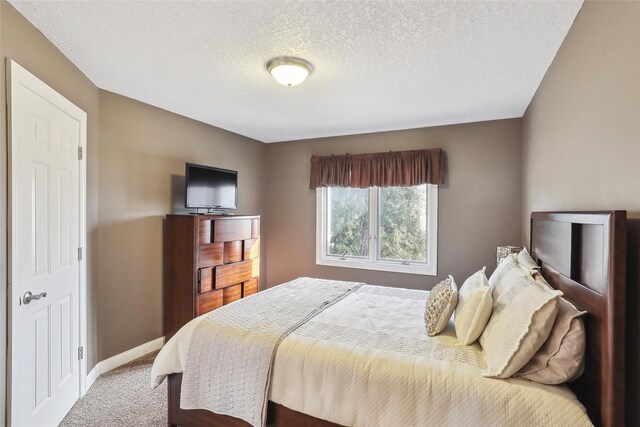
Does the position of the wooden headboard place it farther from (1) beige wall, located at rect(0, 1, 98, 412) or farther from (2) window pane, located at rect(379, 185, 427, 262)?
(1) beige wall, located at rect(0, 1, 98, 412)

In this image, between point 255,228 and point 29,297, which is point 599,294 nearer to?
point 29,297

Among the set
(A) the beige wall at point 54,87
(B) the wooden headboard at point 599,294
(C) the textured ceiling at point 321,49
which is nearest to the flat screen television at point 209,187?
(C) the textured ceiling at point 321,49

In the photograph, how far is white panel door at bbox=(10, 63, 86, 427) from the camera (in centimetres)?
169

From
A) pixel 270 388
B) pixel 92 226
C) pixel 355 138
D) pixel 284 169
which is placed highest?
pixel 355 138

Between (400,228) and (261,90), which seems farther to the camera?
(400,228)

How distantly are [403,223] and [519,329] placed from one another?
9.12 feet

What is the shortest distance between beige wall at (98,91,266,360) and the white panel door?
0.45 m

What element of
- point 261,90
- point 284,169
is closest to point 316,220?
point 284,169

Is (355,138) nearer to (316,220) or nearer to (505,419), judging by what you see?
(316,220)

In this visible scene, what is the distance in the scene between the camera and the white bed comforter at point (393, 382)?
1299 millimetres

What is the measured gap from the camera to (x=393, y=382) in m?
1.48

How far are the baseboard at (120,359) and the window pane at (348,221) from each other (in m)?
2.42

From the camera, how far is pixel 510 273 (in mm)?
1930

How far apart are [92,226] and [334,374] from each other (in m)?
2.38
